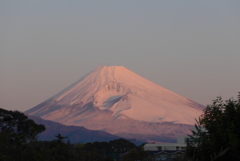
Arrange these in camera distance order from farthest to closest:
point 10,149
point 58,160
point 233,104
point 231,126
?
point 233,104 → point 231,126 → point 10,149 → point 58,160

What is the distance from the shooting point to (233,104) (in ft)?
69.5

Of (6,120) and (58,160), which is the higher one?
(6,120)

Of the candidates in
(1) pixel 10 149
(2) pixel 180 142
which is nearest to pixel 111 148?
(2) pixel 180 142

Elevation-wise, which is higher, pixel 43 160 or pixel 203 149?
pixel 203 149

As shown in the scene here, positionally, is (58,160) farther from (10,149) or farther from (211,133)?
(211,133)

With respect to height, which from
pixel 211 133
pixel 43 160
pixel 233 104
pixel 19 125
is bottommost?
pixel 43 160

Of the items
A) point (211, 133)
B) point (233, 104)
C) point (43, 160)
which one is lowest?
point (43, 160)

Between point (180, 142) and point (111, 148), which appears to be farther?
point (180, 142)

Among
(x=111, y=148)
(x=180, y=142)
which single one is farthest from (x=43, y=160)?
(x=180, y=142)

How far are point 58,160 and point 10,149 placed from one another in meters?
2.69

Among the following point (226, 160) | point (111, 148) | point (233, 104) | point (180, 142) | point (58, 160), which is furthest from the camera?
point (180, 142)

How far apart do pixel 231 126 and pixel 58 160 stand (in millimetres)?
12520

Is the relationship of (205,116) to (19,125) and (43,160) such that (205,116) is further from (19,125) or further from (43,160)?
(19,125)

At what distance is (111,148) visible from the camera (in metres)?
99.7
